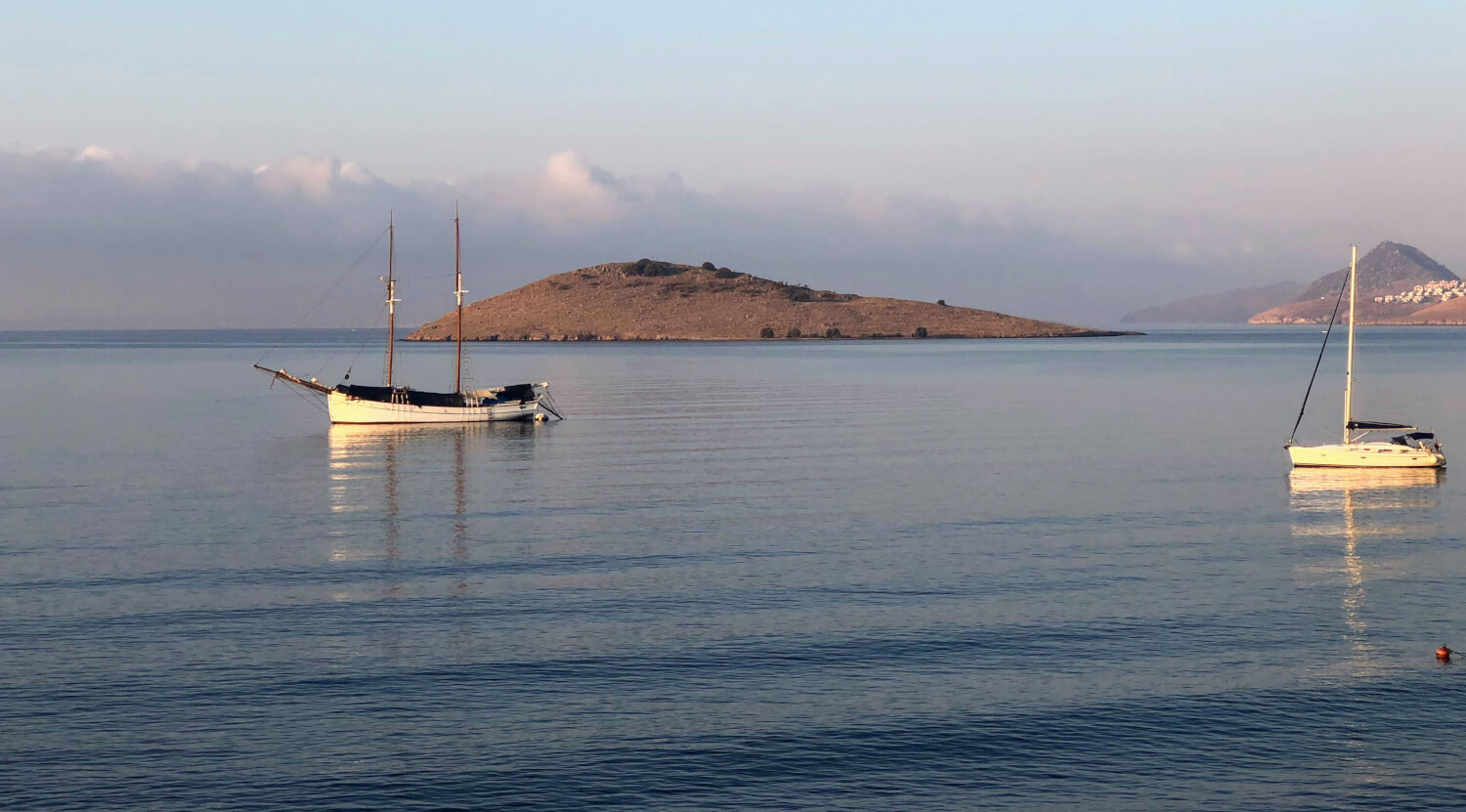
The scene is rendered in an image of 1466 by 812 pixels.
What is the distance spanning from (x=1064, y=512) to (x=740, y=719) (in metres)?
22.3

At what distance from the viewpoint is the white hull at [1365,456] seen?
5169 centimetres

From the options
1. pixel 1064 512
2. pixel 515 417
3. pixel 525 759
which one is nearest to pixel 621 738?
pixel 525 759

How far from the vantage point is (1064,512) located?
4053 cm

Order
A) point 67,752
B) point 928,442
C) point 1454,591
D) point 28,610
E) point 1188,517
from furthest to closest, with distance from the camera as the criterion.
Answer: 1. point 928,442
2. point 1188,517
3. point 1454,591
4. point 28,610
5. point 67,752

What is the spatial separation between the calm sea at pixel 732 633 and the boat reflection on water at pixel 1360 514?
0.20 m

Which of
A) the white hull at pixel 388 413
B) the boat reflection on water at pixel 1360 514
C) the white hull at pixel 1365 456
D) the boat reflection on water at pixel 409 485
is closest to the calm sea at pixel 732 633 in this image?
the boat reflection on water at pixel 1360 514

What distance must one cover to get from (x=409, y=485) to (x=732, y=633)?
27100 mm

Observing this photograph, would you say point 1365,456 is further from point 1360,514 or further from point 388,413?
point 388,413

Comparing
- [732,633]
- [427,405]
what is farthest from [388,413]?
[732,633]

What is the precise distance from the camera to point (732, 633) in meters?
25.8

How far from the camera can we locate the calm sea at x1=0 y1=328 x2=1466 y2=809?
18609 millimetres

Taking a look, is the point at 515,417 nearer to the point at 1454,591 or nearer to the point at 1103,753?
the point at 1454,591

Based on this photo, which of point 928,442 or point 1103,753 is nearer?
point 1103,753

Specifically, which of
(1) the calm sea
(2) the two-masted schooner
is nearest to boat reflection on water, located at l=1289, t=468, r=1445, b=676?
(1) the calm sea
